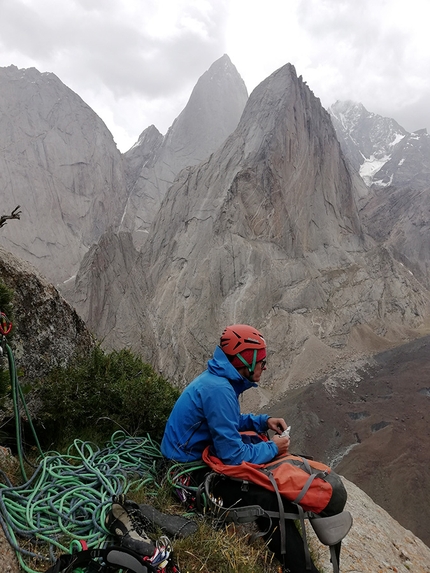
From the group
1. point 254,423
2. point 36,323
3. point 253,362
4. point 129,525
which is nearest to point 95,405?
point 36,323

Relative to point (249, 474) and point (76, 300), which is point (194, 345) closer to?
point (76, 300)

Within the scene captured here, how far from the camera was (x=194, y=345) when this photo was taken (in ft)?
133

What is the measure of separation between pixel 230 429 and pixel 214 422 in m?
0.15

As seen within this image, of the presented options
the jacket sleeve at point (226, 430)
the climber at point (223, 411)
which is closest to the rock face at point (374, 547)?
the jacket sleeve at point (226, 430)

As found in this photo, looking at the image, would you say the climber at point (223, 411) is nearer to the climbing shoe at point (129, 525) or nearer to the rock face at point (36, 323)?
the climbing shoe at point (129, 525)

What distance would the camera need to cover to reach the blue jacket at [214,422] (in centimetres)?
309

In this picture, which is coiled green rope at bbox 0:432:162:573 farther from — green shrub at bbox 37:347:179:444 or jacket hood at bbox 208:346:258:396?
jacket hood at bbox 208:346:258:396

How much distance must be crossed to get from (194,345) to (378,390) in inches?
736

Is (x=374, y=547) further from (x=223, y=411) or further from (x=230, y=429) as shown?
(x=223, y=411)

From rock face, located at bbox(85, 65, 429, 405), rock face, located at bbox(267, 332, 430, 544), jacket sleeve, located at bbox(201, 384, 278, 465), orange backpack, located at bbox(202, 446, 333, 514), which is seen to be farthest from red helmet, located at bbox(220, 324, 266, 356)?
rock face, located at bbox(85, 65, 429, 405)

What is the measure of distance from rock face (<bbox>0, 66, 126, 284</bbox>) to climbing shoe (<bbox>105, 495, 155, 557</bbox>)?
7054 cm

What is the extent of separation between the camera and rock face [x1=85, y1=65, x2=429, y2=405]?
4147 centimetres

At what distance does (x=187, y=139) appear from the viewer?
96.9 meters

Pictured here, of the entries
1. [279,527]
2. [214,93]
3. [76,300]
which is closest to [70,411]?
[279,527]
